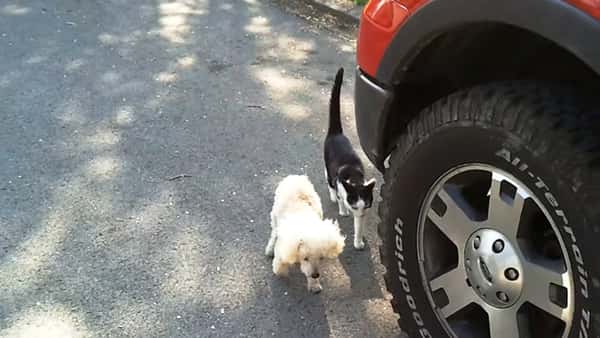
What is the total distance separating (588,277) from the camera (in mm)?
1800

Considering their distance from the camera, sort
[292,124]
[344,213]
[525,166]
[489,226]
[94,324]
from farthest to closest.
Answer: [292,124] → [344,213] → [94,324] → [489,226] → [525,166]

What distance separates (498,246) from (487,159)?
0.93 ft

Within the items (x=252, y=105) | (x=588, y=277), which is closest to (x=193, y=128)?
(x=252, y=105)

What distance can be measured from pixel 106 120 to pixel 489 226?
127 inches

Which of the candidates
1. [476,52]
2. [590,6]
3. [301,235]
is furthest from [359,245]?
[590,6]

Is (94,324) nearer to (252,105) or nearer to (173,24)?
(252,105)

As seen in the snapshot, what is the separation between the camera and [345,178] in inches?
131

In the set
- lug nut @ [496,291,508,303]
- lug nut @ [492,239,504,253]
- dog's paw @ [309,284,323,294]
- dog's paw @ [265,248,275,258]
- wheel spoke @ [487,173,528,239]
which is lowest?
dog's paw @ [265,248,275,258]

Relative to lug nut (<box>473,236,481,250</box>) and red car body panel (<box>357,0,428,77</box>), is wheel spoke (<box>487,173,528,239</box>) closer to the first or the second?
lug nut (<box>473,236,481,250</box>)

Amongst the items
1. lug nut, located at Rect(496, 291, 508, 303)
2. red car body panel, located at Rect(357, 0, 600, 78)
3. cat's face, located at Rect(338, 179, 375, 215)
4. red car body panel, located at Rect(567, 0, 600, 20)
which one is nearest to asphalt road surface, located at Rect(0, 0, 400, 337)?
cat's face, located at Rect(338, 179, 375, 215)

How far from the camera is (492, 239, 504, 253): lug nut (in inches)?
81.4

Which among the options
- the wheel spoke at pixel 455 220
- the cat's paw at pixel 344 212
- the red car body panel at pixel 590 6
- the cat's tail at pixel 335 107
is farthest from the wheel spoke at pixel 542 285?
the cat's tail at pixel 335 107

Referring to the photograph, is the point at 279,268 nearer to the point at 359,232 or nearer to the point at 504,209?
the point at 359,232

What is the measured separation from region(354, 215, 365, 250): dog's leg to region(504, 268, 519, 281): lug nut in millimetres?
1279
